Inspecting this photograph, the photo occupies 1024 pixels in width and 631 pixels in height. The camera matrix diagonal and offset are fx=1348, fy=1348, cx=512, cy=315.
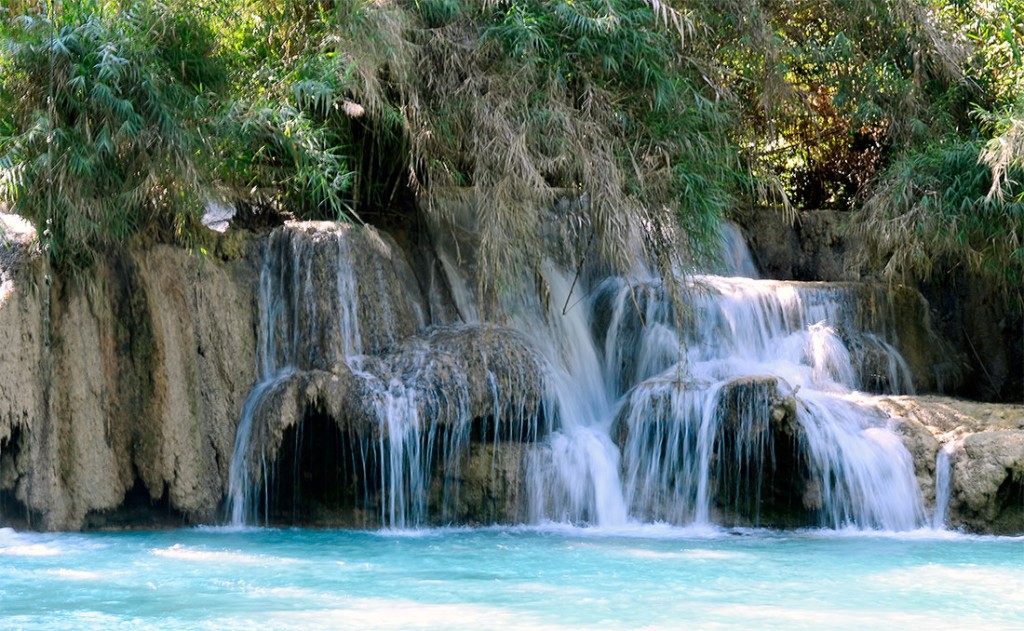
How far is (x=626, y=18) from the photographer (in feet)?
37.9

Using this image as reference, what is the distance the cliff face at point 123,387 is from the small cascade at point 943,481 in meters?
5.34

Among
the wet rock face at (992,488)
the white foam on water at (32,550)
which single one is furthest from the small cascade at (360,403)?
the wet rock face at (992,488)

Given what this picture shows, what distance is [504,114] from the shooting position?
36.8ft

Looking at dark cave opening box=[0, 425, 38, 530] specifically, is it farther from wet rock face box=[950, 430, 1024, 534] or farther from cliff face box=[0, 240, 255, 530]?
wet rock face box=[950, 430, 1024, 534]

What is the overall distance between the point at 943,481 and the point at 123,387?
6177 mm

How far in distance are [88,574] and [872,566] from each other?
15.0ft

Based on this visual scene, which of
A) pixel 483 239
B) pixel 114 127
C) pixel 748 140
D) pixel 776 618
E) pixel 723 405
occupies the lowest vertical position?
pixel 776 618

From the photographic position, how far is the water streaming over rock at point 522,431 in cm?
1011

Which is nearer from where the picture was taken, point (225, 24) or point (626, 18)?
point (225, 24)

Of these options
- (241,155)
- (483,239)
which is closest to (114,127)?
(241,155)

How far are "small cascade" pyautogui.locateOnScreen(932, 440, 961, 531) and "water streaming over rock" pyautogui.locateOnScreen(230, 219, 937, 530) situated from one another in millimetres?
123

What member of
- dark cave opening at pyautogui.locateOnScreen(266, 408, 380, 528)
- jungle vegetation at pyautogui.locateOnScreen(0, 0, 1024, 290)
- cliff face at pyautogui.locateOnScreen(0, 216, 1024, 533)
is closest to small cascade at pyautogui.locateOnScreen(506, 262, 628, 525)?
cliff face at pyautogui.locateOnScreen(0, 216, 1024, 533)

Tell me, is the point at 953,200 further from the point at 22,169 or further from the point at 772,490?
the point at 22,169

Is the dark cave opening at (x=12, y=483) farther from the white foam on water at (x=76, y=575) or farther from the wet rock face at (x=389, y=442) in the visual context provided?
the white foam on water at (x=76, y=575)
